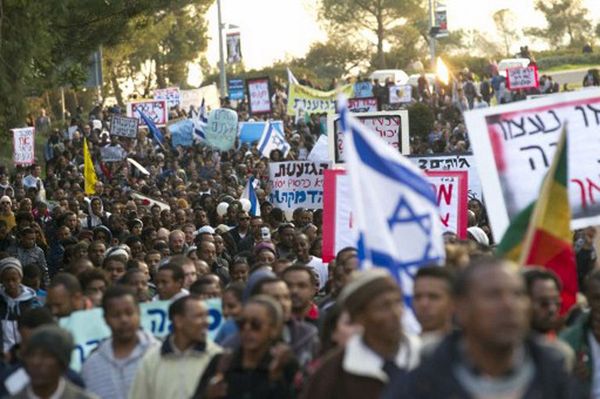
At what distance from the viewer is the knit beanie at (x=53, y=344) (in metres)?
7.02

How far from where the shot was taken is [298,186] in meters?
19.7

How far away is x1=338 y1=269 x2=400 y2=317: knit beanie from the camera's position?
6.21 m

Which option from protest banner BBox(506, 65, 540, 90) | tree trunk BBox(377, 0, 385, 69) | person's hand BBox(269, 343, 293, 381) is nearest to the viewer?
person's hand BBox(269, 343, 293, 381)

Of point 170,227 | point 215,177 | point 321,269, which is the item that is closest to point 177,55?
point 215,177

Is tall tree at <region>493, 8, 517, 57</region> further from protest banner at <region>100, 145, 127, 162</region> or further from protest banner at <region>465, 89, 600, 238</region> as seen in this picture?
protest banner at <region>465, 89, 600, 238</region>

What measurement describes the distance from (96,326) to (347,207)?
4759 millimetres

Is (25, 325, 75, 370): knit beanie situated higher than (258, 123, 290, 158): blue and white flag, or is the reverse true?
(258, 123, 290, 158): blue and white flag

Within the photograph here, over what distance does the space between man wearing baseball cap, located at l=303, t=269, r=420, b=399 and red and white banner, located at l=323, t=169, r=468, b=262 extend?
7.04 meters

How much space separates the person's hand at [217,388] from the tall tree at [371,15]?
76596 millimetres

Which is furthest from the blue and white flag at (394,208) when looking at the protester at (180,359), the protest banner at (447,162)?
the protest banner at (447,162)

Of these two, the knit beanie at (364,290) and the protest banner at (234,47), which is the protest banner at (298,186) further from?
the protest banner at (234,47)

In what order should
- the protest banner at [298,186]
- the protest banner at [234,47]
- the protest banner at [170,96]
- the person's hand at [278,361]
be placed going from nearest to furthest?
the person's hand at [278,361]
the protest banner at [298,186]
the protest banner at [170,96]
the protest banner at [234,47]

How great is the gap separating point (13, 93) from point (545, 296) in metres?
8.37

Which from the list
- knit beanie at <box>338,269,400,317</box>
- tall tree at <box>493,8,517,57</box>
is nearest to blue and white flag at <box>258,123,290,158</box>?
knit beanie at <box>338,269,400,317</box>
